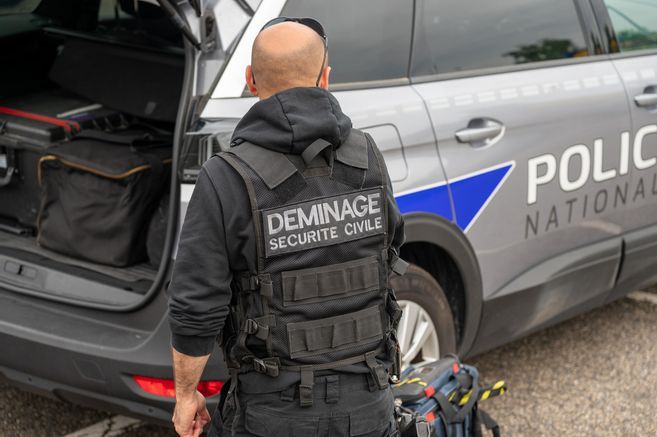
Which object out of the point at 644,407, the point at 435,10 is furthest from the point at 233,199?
the point at 644,407

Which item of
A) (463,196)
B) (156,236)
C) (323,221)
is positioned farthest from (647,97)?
(323,221)

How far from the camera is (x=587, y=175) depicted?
11.6ft

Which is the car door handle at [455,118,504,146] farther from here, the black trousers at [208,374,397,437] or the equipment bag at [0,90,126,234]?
the equipment bag at [0,90,126,234]

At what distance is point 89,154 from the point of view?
3.42 metres

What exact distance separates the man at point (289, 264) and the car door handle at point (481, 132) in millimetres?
1061

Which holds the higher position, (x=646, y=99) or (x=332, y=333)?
(x=332, y=333)

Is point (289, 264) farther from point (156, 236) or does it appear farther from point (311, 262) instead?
point (156, 236)

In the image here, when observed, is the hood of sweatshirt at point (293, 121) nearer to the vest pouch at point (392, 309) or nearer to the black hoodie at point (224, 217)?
the black hoodie at point (224, 217)

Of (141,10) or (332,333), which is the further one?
(141,10)

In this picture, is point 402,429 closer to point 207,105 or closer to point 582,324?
point 207,105

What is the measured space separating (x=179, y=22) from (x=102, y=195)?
946 millimetres

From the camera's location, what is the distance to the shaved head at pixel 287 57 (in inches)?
78.1

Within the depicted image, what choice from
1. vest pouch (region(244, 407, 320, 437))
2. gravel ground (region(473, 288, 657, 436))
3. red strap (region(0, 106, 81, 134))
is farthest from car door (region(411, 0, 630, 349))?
red strap (region(0, 106, 81, 134))

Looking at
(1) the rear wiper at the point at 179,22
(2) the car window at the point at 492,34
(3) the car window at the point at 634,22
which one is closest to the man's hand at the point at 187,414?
(1) the rear wiper at the point at 179,22
